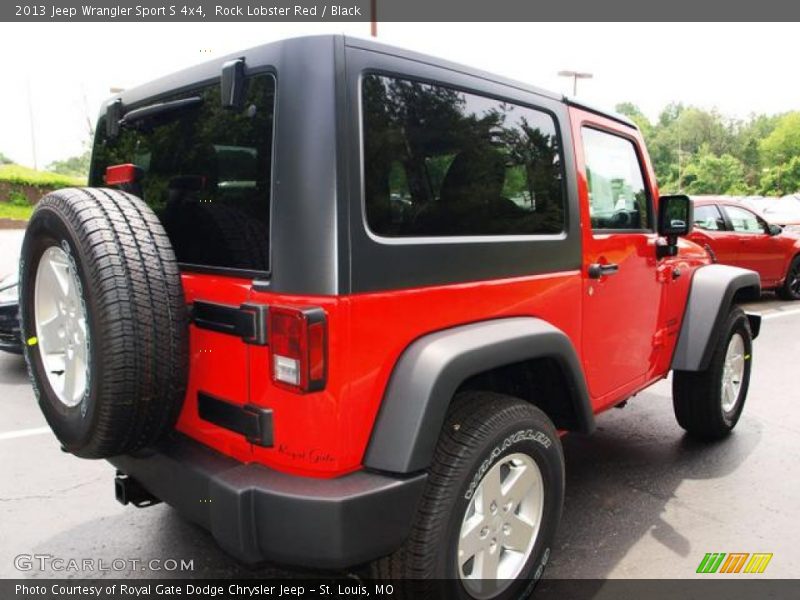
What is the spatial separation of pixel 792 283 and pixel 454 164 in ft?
33.5

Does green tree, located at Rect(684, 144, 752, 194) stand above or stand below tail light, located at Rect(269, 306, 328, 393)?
above

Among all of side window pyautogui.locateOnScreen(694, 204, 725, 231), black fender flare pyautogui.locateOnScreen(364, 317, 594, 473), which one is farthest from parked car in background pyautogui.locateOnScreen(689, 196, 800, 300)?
black fender flare pyautogui.locateOnScreen(364, 317, 594, 473)

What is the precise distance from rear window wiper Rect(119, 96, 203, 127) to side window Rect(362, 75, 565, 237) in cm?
72

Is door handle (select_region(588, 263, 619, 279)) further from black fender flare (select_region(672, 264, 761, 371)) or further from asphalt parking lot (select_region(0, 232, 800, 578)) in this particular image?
asphalt parking lot (select_region(0, 232, 800, 578))

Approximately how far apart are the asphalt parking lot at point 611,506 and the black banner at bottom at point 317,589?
0.18 ft

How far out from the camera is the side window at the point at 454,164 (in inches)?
76.1

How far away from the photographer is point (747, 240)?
367 inches

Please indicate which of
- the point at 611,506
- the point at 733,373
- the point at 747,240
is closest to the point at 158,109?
the point at 611,506

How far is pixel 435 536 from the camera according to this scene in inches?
77.9

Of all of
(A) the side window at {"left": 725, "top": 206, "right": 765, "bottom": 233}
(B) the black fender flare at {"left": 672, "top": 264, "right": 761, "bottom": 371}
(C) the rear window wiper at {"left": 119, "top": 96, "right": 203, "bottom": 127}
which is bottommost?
(B) the black fender flare at {"left": 672, "top": 264, "right": 761, "bottom": 371}

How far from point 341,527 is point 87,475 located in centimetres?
247

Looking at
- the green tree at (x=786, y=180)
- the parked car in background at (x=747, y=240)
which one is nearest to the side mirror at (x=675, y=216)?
the parked car in background at (x=747, y=240)

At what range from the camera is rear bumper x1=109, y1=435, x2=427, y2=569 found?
1.77 m

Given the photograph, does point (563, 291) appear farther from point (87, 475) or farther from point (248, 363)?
point (87, 475)
